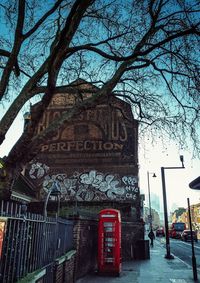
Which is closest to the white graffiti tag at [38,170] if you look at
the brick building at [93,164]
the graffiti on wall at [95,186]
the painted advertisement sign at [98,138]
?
the brick building at [93,164]

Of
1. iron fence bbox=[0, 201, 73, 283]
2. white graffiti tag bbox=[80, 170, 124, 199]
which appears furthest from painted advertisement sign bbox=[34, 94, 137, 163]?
iron fence bbox=[0, 201, 73, 283]

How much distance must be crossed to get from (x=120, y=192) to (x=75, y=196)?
3.62 metres

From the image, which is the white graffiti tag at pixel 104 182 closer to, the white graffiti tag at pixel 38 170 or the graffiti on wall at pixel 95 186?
the graffiti on wall at pixel 95 186

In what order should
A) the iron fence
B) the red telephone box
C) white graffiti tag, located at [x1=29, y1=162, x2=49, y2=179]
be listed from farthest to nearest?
1. white graffiti tag, located at [x1=29, y1=162, x2=49, y2=179]
2. the red telephone box
3. the iron fence

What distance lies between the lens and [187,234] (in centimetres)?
4188

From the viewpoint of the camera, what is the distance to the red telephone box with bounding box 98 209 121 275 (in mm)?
11775

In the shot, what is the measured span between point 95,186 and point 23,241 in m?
17.9

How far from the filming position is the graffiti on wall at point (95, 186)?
73.6 feet

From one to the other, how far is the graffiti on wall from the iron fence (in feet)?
48.6

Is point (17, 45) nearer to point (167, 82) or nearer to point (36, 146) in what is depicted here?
point (36, 146)

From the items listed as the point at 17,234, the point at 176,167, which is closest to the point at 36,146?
the point at 17,234

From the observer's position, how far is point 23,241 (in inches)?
203

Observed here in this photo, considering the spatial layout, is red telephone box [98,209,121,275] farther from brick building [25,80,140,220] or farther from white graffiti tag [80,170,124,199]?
white graffiti tag [80,170,124,199]

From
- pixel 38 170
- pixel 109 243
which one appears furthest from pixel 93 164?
pixel 109 243
